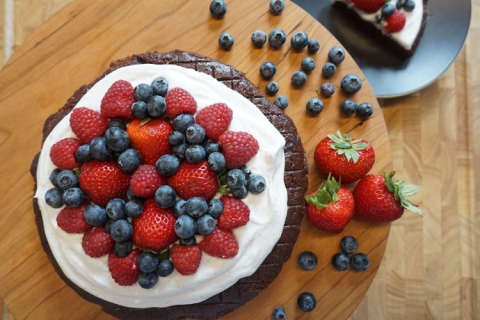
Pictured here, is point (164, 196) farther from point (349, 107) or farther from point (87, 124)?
point (349, 107)

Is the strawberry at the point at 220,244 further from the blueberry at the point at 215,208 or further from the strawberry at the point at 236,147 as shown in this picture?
the strawberry at the point at 236,147

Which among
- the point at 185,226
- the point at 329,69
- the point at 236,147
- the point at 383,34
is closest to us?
the point at 185,226

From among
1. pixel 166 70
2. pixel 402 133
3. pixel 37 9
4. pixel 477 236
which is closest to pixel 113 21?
pixel 166 70

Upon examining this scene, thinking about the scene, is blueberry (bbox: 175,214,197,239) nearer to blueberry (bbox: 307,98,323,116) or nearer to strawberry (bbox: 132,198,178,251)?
strawberry (bbox: 132,198,178,251)

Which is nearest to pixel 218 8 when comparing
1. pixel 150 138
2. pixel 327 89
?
pixel 327 89

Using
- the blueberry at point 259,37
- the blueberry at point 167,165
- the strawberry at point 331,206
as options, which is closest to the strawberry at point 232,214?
the blueberry at point 167,165

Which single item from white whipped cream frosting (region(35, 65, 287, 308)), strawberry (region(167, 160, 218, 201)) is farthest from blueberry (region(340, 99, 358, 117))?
strawberry (region(167, 160, 218, 201))
